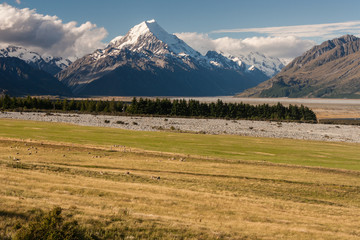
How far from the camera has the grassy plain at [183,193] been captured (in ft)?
57.1

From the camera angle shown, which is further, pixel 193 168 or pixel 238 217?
pixel 193 168

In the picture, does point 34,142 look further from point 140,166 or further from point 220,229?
point 220,229

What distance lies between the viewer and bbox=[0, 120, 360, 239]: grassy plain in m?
17.4

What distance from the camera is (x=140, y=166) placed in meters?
36.0

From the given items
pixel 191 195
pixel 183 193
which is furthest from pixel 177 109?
pixel 191 195

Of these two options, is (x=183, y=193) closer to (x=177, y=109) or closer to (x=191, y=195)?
(x=191, y=195)

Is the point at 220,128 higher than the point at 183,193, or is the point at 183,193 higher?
the point at 220,128

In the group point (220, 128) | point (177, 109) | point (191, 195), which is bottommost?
point (191, 195)

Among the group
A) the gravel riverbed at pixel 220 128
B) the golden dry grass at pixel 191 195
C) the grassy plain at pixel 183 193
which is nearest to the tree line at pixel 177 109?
the gravel riverbed at pixel 220 128

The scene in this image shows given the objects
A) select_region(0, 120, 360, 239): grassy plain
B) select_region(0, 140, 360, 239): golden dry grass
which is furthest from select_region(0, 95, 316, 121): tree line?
select_region(0, 140, 360, 239): golden dry grass

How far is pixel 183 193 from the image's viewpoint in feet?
80.9

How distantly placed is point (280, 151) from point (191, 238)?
43.5 metres

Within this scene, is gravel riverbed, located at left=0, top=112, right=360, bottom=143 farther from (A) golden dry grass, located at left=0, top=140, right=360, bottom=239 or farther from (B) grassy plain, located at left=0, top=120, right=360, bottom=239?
(A) golden dry grass, located at left=0, top=140, right=360, bottom=239

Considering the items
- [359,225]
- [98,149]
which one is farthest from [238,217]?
[98,149]
